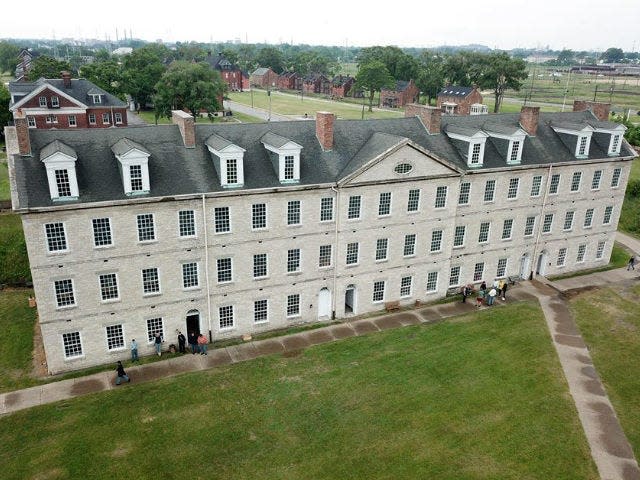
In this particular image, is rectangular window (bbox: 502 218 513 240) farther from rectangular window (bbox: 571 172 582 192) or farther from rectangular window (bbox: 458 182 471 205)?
rectangular window (bbox: 571 172 582 192)

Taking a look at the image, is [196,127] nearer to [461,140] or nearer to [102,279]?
[102,279]

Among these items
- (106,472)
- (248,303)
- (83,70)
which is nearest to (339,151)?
(248,303)

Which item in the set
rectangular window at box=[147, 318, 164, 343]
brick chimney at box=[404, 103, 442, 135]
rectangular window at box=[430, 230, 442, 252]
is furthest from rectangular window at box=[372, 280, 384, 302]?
rectangular window at box=[147, 318, 164, 343]

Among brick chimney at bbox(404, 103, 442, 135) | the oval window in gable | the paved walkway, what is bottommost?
the paved walkway

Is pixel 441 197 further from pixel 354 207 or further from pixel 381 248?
pixel 354 207

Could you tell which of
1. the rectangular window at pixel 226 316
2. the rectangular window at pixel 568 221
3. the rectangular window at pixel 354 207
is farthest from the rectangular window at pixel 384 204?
the rectangular window at pixel 568 221

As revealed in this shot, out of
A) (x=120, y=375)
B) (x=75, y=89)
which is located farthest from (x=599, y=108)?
(x=75, y=89)

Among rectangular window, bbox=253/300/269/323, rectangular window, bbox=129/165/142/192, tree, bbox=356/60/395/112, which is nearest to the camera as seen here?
rectangular window, bbox=129/165/142/192
